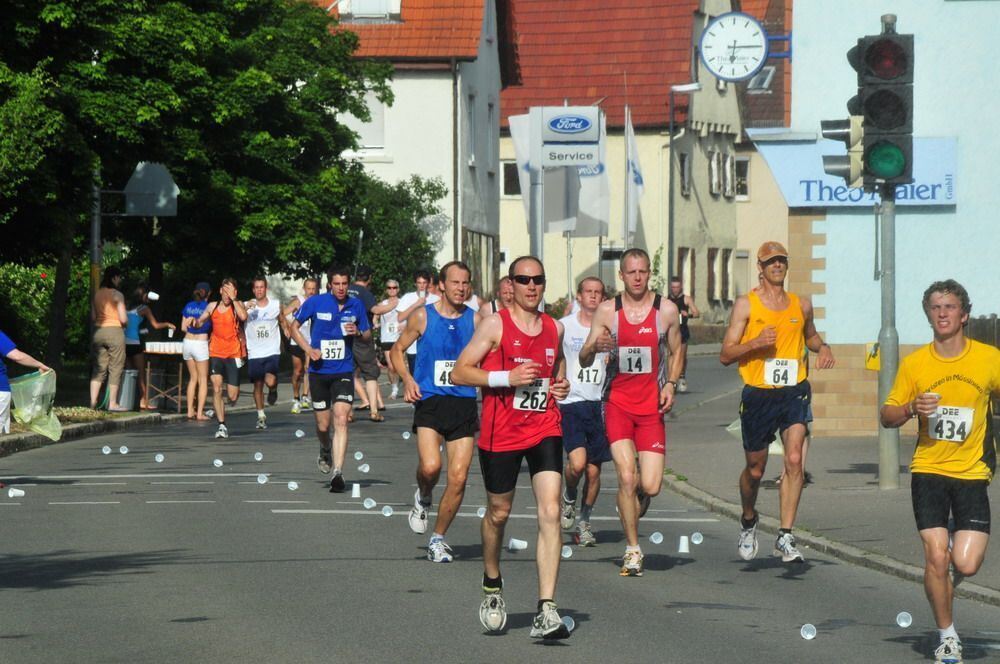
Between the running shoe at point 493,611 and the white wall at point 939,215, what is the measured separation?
15528 millimetres

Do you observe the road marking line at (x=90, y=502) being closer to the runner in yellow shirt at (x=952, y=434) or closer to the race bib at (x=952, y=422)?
the runner in yellow shirt at (x=952, y=434)

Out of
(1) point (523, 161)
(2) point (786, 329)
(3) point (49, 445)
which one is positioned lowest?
(3) point (49, 445)

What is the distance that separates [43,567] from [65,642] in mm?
2834

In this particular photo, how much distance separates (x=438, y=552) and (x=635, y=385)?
1610 millimetres

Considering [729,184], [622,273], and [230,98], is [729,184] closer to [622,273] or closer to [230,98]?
[230,98]

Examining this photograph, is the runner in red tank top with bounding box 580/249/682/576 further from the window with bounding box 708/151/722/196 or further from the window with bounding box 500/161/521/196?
the window with bounding box 708/151/722/196

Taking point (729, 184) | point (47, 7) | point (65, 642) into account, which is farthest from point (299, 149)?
point (65, 642)

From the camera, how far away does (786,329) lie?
12258 mm

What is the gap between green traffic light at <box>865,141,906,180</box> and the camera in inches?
587

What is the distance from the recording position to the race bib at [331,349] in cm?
1700

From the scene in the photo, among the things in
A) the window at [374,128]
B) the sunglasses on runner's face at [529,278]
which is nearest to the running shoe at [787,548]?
the sunglasses on runner's face at [529,278]

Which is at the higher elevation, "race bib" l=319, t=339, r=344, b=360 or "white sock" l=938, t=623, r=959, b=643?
"race bib" l=319, t=339, r=344, b=360

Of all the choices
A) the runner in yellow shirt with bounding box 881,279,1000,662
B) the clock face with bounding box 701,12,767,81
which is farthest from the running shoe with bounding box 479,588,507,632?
the clock face with bounding box 701,12,767,81

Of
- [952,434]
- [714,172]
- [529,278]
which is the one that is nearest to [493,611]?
Result: [529,278]
